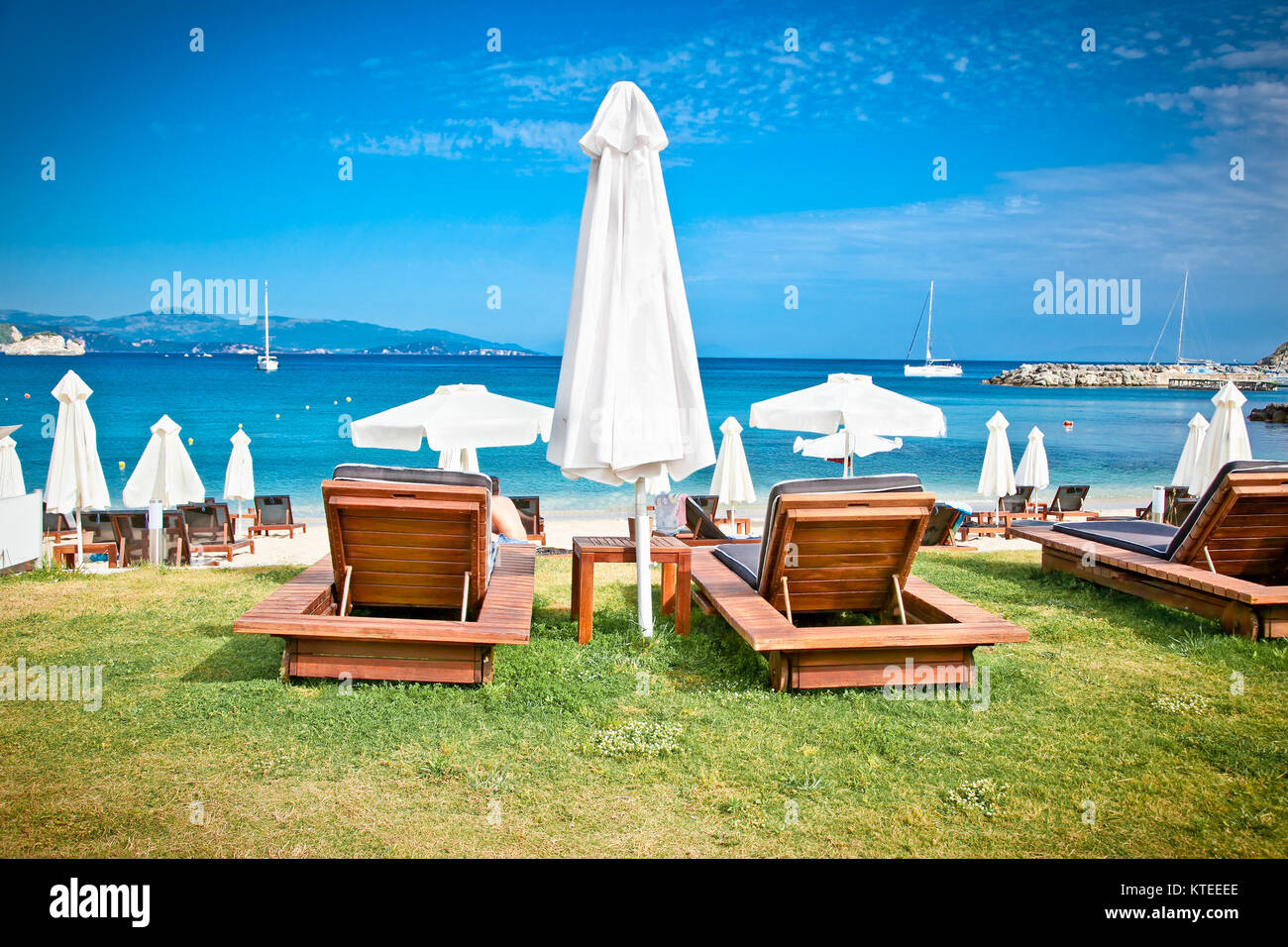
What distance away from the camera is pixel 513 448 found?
36.6 metres

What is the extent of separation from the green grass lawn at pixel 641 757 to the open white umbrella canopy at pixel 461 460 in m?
2.90

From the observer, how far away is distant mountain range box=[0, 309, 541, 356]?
9562cm

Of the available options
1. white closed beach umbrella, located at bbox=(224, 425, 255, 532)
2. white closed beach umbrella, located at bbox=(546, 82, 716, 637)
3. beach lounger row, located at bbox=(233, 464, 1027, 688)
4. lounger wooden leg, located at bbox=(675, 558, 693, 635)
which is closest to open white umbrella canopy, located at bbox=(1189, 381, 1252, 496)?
beach lounger row, located at bbox=(233, 464, 1027, 688)

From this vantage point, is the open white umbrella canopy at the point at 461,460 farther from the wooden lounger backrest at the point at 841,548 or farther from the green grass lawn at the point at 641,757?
the wooden lounger backrest at the point at 841,548

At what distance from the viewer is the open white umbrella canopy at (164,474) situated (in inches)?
417

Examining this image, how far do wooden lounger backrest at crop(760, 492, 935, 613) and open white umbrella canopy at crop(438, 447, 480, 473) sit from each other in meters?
3.30

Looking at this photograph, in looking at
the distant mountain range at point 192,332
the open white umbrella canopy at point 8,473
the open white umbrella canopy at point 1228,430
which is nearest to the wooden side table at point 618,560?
the open white umbrella canopy at point 1228,430

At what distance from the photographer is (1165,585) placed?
17.3ft

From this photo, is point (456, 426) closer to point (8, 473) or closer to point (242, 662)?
point (242, 662)

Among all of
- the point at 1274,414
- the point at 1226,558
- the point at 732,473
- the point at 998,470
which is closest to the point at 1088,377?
the point at 1274,414

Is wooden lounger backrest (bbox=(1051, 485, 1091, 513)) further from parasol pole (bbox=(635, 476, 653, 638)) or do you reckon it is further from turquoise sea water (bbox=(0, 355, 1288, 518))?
parasol pole (bbox=(635, 476, 653, 638))
